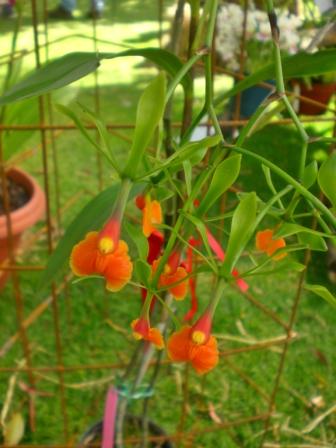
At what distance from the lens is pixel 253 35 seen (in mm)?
1843

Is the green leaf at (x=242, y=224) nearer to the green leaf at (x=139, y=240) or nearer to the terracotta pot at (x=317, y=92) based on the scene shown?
the green leaf at (x=139, y=240)

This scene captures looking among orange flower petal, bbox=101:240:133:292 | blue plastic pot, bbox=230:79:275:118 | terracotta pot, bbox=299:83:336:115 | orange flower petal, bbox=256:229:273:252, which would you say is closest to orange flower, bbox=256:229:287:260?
orange flower petal, bbox=256:229:273:252

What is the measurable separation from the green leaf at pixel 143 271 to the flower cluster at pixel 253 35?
1.52 m

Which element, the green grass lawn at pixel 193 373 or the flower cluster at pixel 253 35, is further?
the flower cluster at pixel 253 35

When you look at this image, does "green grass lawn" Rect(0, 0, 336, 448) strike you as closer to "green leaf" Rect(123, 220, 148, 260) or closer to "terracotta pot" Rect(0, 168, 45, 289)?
"terracotta pot" Rect(0, 168, 45, 289)

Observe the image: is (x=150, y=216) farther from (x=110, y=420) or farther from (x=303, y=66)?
(x=110, y=420)

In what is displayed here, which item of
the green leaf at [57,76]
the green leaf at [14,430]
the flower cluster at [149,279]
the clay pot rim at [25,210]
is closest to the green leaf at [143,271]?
the flower cluster at [149,279]

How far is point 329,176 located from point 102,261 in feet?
0.40

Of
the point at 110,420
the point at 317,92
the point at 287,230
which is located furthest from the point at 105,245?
the point at 317,92

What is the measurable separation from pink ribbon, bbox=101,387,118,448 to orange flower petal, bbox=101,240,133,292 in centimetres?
42

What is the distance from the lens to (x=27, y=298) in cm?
126

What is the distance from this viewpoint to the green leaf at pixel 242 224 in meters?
0.31

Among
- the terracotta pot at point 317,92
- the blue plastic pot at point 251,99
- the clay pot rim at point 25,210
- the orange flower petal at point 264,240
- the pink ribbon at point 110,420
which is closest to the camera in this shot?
the orange flower petal at point 264,240

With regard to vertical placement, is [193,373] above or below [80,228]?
below
